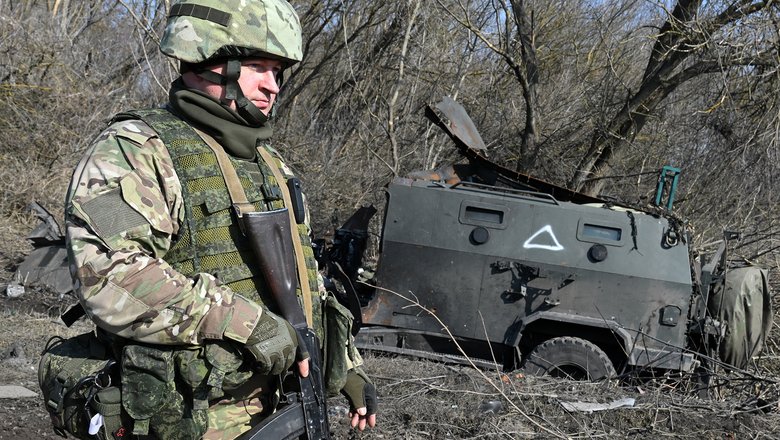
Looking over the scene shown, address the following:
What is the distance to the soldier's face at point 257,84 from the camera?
1.97 meters

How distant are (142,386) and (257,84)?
795mm

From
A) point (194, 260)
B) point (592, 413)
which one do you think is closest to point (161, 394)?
point (194, 260)

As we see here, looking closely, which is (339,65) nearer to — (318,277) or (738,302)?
(738,302)

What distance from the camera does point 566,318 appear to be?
670cm

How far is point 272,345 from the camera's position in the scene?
1.79m

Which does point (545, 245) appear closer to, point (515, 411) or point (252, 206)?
point (515, 411)

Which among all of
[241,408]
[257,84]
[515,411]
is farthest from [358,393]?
[515,411]

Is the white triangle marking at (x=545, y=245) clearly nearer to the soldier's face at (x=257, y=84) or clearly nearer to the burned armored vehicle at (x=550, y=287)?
the burned armored vehicle at (x=550, y=287)

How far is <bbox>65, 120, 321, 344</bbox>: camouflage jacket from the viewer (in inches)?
65.7

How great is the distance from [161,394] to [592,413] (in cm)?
375

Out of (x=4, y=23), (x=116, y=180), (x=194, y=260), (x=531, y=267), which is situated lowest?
(x=531, y=267)

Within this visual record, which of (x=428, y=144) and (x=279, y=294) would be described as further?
(x=428, y=144)

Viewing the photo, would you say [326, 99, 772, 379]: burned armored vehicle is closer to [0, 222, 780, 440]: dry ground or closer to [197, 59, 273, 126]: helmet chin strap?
[0, 222, 780, 440]: dry ground

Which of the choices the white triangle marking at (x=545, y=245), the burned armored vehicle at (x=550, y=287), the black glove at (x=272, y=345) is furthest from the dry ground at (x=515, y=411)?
the black glove at (x=272, y=345)
